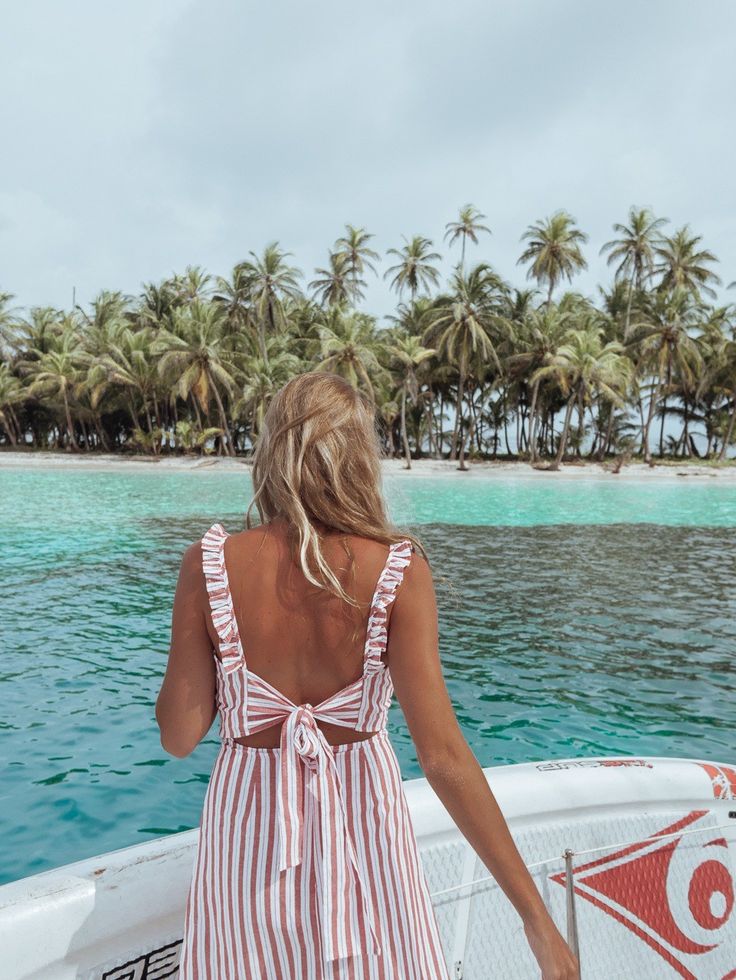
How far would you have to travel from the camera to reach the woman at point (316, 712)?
1.19 m

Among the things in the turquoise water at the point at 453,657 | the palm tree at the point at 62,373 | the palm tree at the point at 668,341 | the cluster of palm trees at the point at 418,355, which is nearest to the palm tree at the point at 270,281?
the cluster of palm trees at the point at 418,355

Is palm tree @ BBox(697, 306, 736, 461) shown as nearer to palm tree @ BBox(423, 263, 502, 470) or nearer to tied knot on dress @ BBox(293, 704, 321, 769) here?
palm tree @ BBox(423, 263, 502, 470)

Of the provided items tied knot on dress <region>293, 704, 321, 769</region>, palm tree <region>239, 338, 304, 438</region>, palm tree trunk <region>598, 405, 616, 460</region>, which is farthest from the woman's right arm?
palm tree trunk <region>598, 405, 616, 460</region>

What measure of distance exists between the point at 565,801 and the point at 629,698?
14.4 feet

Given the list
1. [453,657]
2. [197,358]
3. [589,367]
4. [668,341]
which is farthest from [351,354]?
[453,657]

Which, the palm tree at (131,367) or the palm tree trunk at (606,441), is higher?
the palm tree at (131,367)

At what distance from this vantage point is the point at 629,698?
6.18 m

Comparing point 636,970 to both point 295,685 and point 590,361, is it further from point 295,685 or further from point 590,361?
point 590,361

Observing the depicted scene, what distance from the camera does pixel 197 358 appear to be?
39.7 metres

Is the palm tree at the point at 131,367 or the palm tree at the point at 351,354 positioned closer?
the palm tree at the point at 351,354

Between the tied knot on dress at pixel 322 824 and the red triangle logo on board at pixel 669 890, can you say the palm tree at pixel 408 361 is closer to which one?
the red triangle logo on board at pixel 669 890

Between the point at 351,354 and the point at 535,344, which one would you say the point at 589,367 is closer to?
the point at 535,344

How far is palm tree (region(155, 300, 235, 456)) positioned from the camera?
39562mm

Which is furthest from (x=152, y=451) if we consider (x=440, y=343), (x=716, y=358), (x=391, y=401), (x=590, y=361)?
(x=716, y=358)
